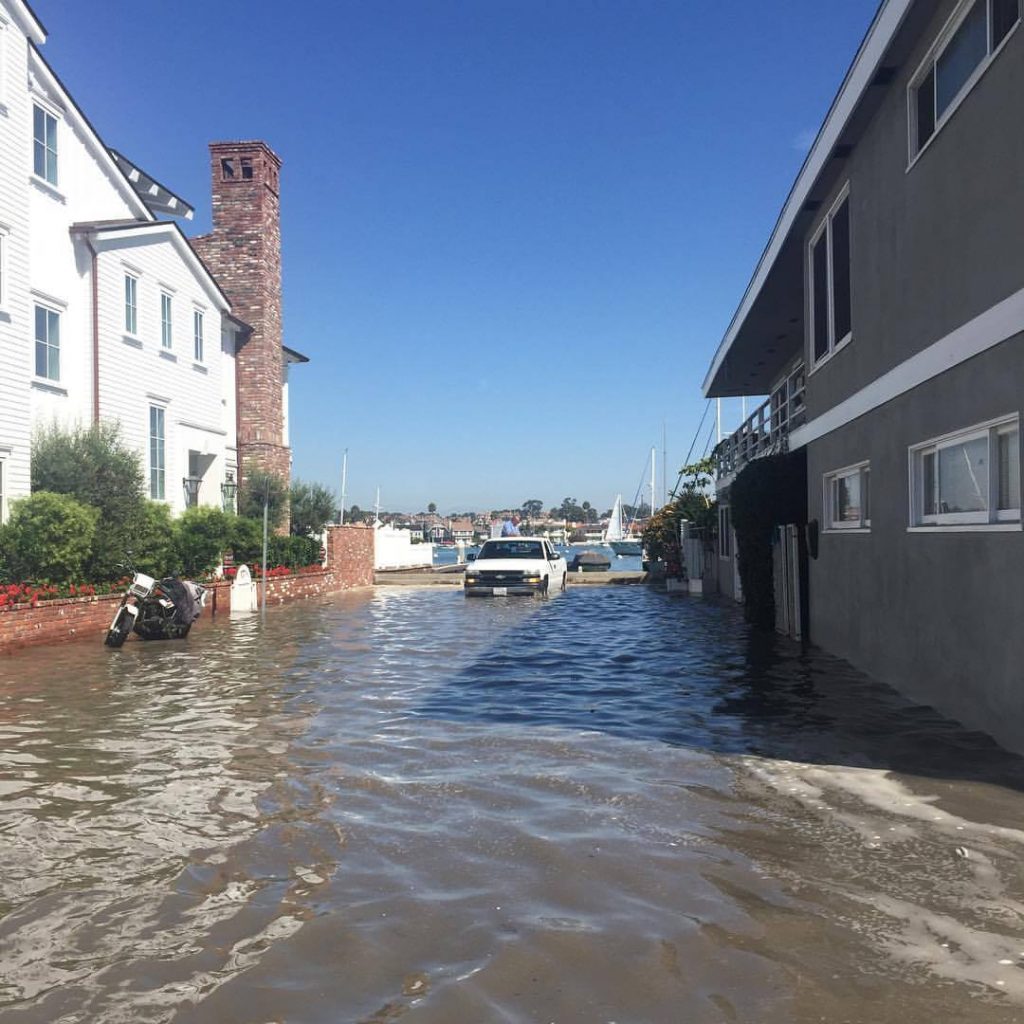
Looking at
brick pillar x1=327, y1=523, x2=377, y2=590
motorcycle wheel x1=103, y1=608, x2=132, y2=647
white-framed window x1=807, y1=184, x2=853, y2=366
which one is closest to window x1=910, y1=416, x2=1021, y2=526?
white-framed window x1=807, y1=184, x2=853, y2=366

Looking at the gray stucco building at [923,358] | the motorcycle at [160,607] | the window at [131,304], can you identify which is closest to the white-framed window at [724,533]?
the gray stucco building at [923,358]

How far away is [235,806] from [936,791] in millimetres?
4328

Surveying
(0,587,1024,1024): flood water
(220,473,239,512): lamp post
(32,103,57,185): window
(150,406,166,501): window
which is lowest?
(0,587,1024,1024): flood water

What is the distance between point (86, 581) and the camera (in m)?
17.4

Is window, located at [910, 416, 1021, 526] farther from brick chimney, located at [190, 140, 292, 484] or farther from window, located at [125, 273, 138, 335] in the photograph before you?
brick chimney, located at [190, 140, 292, 484]

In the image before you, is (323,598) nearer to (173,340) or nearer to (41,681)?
(173,340)

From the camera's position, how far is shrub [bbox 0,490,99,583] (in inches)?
620

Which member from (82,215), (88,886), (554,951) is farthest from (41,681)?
(82,215)

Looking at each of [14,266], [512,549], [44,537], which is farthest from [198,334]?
[44,537]

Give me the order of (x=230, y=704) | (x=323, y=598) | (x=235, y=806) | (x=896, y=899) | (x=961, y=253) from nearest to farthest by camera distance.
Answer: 1. (x=896, y=899)
2. (x=235, y=806)
3. (x=961, y=253)
4. (x=230, y=704)
5. (x=323, y=598)

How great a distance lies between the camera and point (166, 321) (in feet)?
82.6

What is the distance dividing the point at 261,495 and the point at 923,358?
21.8m

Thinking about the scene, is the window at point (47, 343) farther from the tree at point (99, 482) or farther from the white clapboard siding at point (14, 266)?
the tree at point (99, 482)

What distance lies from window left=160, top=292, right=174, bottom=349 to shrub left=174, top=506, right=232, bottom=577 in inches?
190
